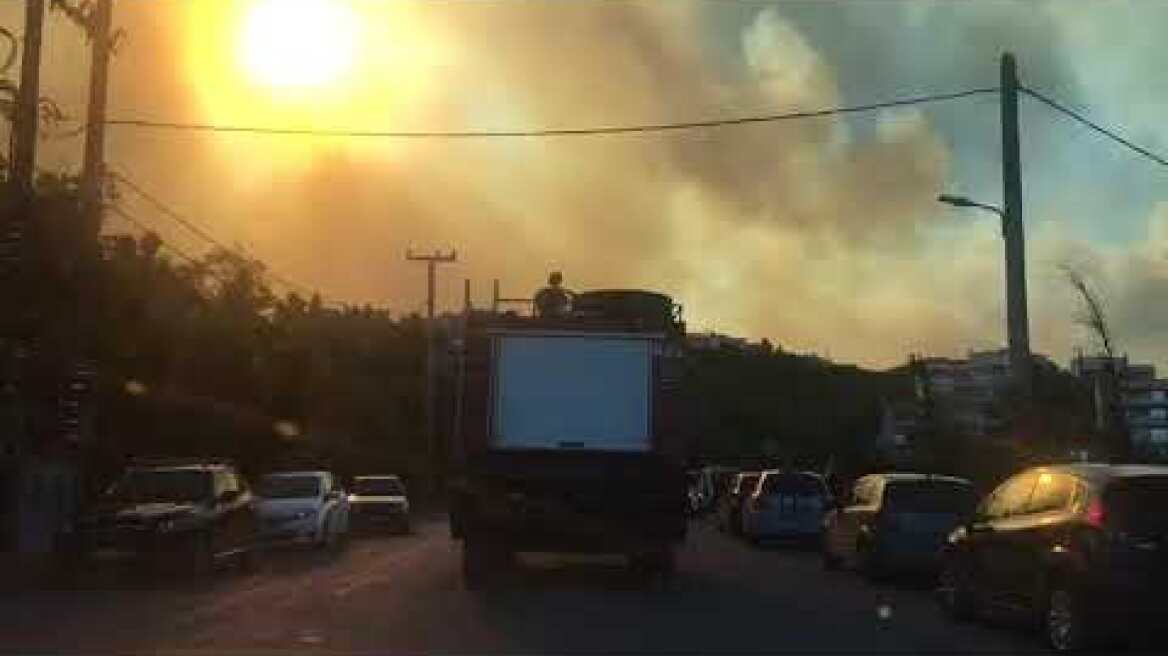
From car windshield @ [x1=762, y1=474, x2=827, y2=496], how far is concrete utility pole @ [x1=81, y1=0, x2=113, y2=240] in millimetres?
15698

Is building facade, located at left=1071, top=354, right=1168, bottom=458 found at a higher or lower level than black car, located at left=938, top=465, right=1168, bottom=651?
higher

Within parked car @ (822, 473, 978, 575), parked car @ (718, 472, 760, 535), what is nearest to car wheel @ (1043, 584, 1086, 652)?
parked car @ (822, 473, 978, 575)

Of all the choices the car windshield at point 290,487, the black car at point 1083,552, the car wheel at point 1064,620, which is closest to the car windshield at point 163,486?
the car windshield at point 290,487

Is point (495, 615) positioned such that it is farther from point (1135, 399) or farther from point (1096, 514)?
point (1135, 399)

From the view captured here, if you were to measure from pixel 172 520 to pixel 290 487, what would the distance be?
33.6 feet

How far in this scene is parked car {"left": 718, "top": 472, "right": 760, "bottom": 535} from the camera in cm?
3909

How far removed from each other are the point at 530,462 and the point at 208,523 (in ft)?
17.1

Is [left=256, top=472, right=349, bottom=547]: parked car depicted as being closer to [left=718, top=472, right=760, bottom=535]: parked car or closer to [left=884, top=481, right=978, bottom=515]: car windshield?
[left=718, top=472, right=760, bottom=535]: parked car

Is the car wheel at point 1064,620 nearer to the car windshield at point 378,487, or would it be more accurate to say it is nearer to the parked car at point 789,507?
the parked car at point 789,507

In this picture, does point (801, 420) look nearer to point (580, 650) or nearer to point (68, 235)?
point (68, 235)

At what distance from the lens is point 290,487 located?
110 ft

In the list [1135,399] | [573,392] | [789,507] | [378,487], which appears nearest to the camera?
[573,392]

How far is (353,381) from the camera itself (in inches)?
2499

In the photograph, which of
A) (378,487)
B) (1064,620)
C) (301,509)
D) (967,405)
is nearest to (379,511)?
(378,487)
